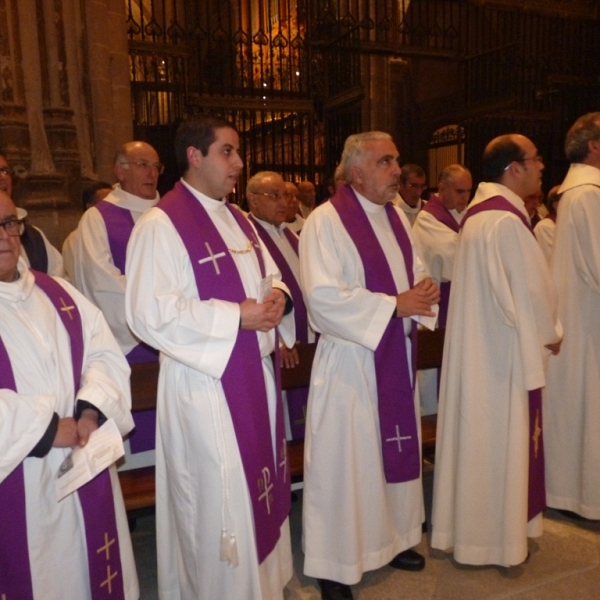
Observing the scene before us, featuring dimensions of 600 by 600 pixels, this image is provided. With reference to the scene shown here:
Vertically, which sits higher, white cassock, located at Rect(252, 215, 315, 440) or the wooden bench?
white cassock, located at Rect(252, 215, 315, 440)

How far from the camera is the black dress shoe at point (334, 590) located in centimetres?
316

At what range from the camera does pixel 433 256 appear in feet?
17.6

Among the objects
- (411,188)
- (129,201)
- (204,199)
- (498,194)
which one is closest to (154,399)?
(204,199)

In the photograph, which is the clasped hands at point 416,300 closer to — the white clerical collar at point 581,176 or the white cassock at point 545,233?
the white clerical collar at point 581,176

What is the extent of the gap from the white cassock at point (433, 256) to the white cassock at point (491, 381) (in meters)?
1.79

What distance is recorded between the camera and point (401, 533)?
133 inches

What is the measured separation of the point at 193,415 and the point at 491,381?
5.01ft

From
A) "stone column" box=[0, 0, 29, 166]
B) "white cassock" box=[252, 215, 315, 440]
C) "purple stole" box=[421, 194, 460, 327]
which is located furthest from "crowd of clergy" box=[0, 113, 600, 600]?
"stone column" box=[0, 0, 29, 166]

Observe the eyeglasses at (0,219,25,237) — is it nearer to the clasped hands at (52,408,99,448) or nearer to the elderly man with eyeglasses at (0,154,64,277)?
the clasped hands at (52,408,99,448)

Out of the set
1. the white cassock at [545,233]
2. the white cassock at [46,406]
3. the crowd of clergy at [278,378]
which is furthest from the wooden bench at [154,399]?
the white cassock at [545,233]

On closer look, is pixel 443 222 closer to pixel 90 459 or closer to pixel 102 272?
pixel 102 272

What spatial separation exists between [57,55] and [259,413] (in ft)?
17.9

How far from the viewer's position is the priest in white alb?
3.77m

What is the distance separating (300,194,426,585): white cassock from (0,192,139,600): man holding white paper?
1017 mm
